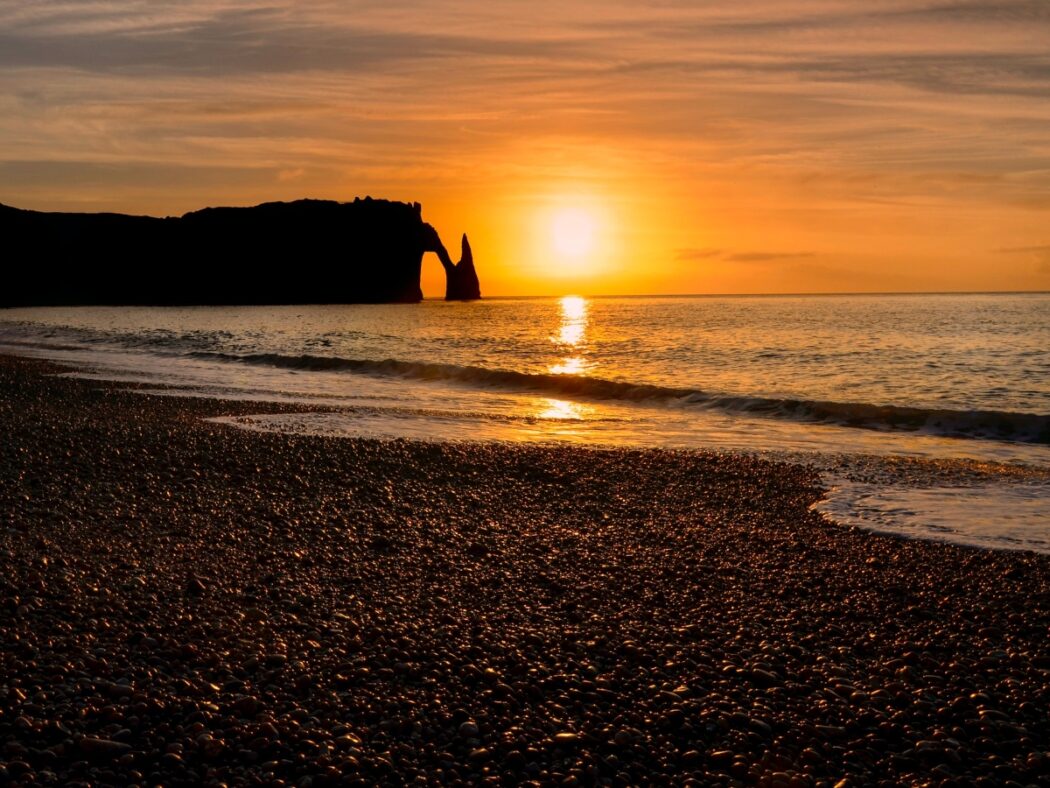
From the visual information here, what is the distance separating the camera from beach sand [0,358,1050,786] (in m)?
4.68

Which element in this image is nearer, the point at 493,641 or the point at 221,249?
the point at 493,641

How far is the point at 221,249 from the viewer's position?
196 metres

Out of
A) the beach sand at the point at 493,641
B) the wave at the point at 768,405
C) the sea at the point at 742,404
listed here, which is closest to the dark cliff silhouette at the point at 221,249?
the sea at the point at 742,404

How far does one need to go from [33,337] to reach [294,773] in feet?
211

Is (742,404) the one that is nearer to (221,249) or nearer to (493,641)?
(493,641)

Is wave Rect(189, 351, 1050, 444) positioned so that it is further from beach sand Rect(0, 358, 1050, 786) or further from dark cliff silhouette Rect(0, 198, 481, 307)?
dark cliff silhouette Rect(0, 198, 481, 307)

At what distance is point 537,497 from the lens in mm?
11320

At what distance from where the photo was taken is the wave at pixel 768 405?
66.7 feet

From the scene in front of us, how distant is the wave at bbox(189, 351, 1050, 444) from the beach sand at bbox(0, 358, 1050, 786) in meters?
11.2

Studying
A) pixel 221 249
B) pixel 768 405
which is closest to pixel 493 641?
pixel 768 405

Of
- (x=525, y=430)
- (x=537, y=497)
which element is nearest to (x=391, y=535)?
(x=537, y=497)

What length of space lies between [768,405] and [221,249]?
627 ft

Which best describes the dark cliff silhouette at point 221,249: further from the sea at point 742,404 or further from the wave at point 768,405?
the wave at point 768,405

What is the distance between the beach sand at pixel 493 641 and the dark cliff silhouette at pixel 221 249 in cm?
19184
